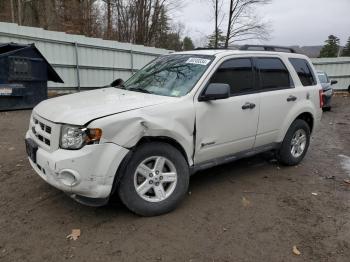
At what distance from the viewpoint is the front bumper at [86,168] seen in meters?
3.25

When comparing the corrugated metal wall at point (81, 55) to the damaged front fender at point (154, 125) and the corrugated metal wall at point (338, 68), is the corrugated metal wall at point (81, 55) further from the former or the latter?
the corrugated metal wall at point (338, 68)

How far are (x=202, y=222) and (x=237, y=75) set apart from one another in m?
2.07

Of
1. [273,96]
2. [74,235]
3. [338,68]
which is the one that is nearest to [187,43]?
[338,68]

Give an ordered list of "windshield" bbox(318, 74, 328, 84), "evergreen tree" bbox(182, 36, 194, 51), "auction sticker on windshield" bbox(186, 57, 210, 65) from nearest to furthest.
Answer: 1. "auction sticker on windshield" bbox(186, 57, 210, 65)
2. "windshield" bbox(318, 74, 328, 84)
3. "evergreen tree" bbox(182, 36, 194, 51)

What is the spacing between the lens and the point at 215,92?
4020 mm

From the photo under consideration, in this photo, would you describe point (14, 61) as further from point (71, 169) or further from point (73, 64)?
point (71, 169)

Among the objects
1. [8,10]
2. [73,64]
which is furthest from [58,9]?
[73,64]

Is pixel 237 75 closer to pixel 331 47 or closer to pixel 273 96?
pixel 273 96

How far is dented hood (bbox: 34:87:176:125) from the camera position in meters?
3.34

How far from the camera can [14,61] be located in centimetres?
927

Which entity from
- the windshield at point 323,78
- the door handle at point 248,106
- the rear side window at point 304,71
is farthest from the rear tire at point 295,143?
the windshield at point 323,78

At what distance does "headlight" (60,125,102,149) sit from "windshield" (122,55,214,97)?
1.20m

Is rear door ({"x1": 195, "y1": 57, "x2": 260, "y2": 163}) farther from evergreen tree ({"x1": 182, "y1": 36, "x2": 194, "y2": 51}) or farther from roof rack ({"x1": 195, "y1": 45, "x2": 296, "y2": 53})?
evergreen tree ({"x1": 182, "y1": 36, "x2": 194, "y2": 51})

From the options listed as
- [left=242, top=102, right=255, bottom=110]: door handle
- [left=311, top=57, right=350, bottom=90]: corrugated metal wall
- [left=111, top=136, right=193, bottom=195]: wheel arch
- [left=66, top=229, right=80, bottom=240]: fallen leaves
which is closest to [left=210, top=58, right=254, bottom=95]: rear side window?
[left=242, top=102, right=255, bottom=110]: door handle
